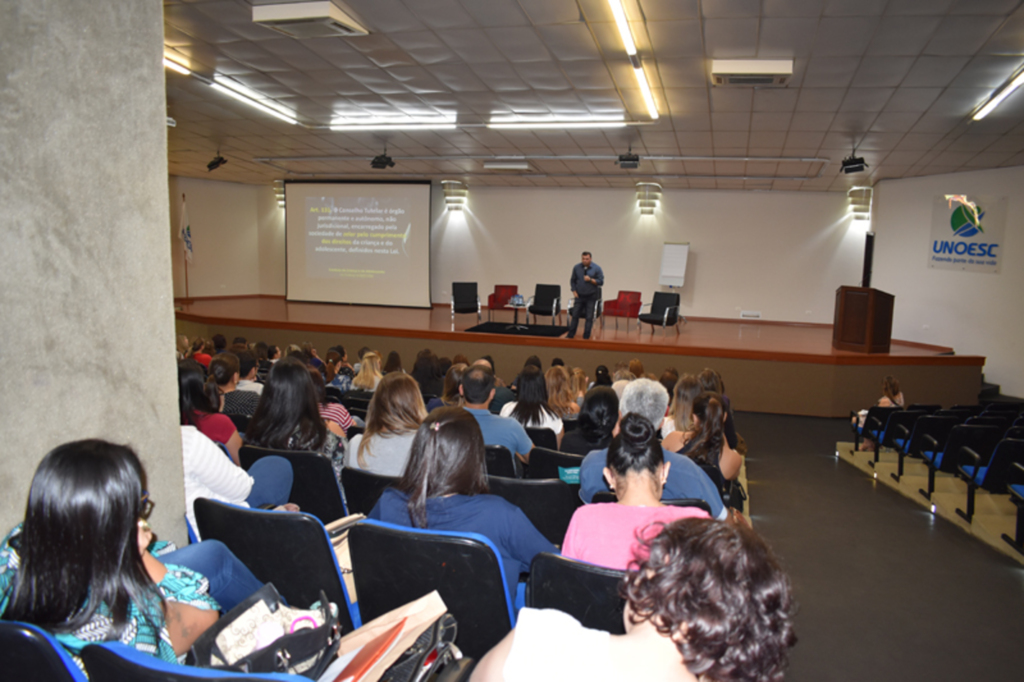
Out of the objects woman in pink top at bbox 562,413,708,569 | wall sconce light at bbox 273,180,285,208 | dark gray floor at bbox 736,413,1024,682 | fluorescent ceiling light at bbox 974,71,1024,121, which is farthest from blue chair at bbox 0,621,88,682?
wall sconce light at bbox 273,180,285,208

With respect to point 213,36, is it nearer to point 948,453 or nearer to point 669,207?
point 948,453

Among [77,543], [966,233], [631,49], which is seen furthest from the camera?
[966,233]

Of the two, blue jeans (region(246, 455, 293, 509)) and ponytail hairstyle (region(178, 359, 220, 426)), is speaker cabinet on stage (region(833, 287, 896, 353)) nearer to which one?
blue jeans (region(246, 455, 293, 509))

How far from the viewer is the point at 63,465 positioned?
45.4 inches

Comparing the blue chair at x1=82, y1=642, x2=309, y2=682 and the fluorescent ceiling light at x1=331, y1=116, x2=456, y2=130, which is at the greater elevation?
the fluorescent ceiling light at x1=331, y1=116, x2=456, y2=130

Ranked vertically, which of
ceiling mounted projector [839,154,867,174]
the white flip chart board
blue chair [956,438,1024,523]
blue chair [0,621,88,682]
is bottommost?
blue chair [956,438,1024,523]

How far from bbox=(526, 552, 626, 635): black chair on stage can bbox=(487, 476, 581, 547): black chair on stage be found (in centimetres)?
84

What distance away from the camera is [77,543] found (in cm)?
115

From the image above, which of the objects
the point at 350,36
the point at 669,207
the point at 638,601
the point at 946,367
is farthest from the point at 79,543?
the point at 669,207

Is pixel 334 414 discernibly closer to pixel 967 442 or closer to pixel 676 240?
pixel 967 442

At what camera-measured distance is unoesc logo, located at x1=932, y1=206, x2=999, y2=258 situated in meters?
9.45

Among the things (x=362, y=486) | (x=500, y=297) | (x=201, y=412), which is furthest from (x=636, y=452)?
(x=500, y=297)

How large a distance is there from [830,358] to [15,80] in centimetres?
879

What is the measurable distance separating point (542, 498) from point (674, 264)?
11559 millimetres
